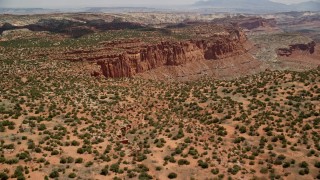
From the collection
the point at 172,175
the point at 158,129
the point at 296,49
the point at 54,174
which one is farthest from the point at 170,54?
the point at 54,174

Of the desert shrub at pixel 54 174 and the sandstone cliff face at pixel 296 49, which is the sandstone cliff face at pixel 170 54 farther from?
the desert shrub at pixel 54 174

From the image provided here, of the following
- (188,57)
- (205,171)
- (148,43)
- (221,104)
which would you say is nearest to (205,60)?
(188,57)

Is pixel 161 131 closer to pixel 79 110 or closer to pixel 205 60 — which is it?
pixel 79 110

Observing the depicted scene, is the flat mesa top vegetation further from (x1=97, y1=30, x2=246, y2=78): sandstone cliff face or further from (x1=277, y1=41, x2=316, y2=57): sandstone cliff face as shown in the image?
(x1=277, y1=41, x2=316, y2=57): sandstone cliff face

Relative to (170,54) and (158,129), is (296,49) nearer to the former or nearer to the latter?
(170,54)

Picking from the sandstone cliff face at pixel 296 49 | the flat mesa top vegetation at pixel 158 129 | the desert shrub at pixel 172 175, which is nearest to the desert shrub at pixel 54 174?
the flat mesa top vegetation at pixel 158 129
